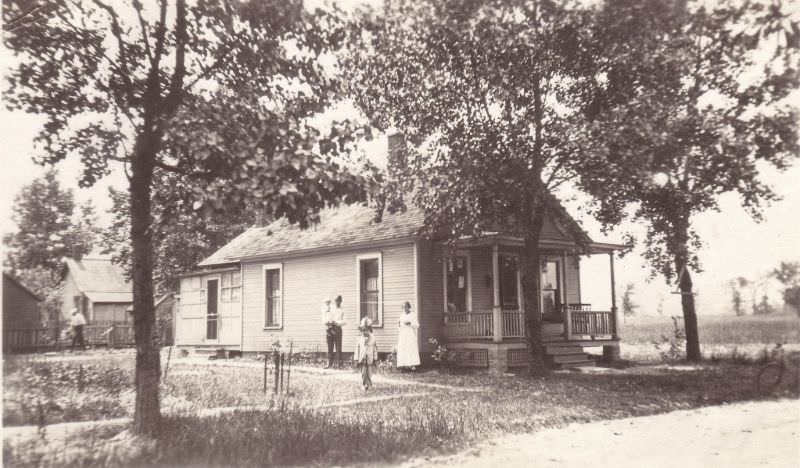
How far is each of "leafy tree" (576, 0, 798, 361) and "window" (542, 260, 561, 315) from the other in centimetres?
603

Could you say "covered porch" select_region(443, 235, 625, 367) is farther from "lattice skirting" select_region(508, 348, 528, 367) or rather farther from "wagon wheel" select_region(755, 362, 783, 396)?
"wagon wheel" select_region(755, 362, 783, 396)

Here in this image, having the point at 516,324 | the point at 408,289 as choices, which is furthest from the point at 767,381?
the point at 408,289

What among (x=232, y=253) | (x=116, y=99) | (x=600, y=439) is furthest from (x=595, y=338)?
(x=116, y=99)

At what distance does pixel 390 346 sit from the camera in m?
17.0

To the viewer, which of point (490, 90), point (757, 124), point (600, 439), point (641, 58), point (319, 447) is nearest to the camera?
point (319, 447)

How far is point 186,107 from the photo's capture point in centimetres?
739

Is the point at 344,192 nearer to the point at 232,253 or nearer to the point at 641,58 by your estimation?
the point at 641,58

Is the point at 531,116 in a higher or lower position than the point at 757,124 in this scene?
higher

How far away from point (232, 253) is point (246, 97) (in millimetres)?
16014

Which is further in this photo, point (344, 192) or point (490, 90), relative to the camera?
point (490, 90)

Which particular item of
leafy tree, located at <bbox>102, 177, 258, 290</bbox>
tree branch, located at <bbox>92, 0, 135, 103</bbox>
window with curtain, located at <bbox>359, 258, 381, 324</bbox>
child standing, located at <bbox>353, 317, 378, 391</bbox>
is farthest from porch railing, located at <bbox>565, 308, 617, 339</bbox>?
tree branch, located at <bbox>92, 0, 135, 103</bbox>

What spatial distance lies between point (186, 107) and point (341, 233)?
38.2 feet

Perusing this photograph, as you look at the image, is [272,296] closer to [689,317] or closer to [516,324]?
[516,324]

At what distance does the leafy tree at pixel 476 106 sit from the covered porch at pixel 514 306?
156 centimetres
